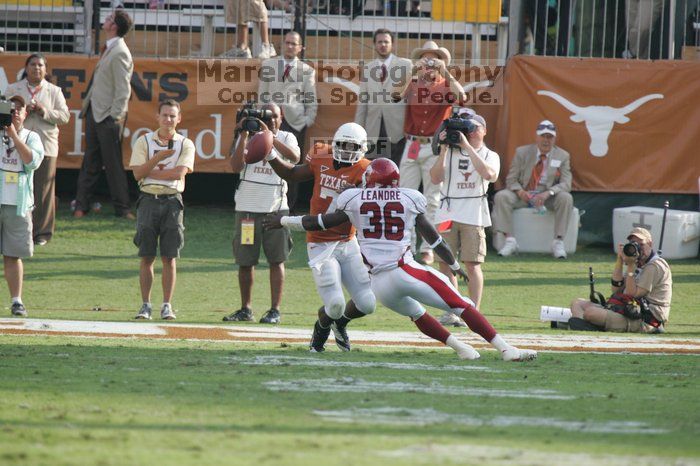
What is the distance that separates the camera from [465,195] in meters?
10.5

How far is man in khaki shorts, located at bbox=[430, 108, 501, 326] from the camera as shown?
10.4 metres

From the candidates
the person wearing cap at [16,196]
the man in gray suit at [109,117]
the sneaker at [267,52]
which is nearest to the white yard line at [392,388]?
the person wearing cap at [16,196]

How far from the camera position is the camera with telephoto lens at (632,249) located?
10.0 metres

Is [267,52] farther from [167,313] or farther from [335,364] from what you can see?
[335,364]

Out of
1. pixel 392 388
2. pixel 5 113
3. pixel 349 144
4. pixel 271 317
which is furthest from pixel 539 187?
pixel 392 388

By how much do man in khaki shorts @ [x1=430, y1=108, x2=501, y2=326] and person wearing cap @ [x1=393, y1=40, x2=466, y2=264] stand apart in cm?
217

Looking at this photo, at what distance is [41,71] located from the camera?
12586 millimetres

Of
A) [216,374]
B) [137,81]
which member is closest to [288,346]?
[216,374]

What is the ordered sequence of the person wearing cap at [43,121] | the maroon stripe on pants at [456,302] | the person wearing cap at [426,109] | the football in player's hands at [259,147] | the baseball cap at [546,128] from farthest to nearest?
the baseball cap at [546,128] → the person wearing cap at [426,109] → the person wearing cap at [43,121] → the football in player's hands at [259,147] → the maroon stripe on pants at [456,302]

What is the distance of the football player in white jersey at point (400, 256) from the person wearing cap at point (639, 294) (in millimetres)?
2593

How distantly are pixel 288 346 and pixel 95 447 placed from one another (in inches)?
153

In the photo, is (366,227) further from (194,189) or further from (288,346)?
(194,189)

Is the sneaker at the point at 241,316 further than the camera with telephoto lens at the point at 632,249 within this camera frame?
Yes

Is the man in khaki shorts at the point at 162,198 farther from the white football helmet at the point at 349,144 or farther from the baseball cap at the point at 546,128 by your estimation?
the baseball cap at the point at 546,128
